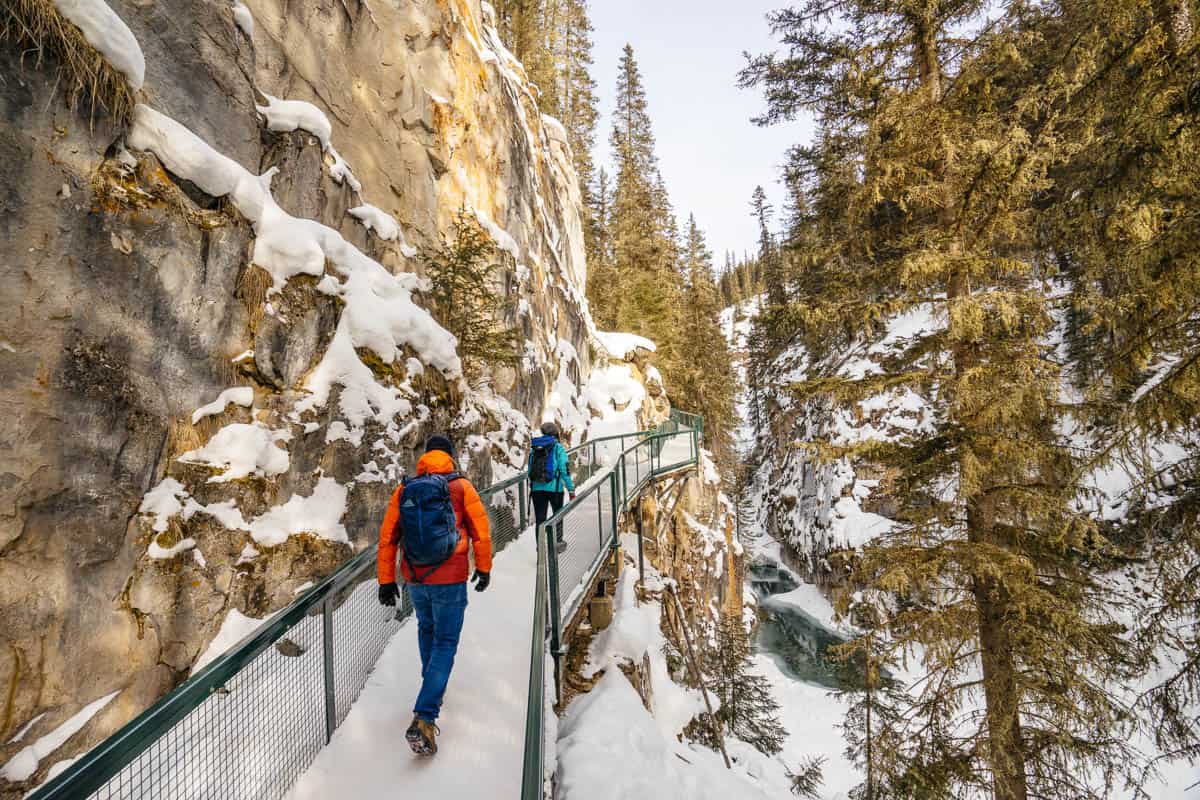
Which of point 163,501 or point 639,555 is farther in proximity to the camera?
point 639,555

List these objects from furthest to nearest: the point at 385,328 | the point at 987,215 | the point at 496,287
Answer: the point at 496,287 → the point at 385,328 → the point at 987,215

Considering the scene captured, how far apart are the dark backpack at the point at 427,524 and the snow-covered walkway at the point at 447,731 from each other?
116cm

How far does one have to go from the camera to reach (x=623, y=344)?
28422 millimetres

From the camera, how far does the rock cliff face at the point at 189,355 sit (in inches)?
162

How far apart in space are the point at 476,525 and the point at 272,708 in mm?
1660

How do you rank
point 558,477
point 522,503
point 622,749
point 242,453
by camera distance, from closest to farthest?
point 622,749
point 242,453
point 558,477
point 522,503

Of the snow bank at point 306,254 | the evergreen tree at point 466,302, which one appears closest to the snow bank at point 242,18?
the snow bank at point 306,254

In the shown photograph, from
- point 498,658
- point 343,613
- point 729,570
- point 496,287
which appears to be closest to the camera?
point 343,613

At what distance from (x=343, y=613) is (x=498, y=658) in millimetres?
1436

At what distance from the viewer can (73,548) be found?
4.20m

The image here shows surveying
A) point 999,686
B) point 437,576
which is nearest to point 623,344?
point 999,686

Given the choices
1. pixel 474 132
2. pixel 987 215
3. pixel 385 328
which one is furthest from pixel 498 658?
pixel 474 132

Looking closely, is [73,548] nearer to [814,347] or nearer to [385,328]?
[385,328]

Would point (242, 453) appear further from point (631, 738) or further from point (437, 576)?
point (631, 738)
